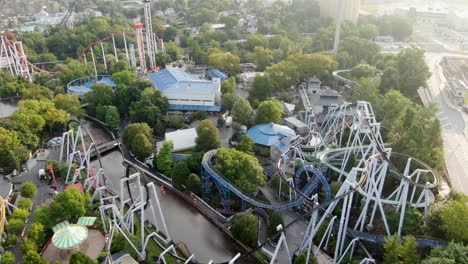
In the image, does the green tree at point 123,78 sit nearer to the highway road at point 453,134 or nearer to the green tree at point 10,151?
the green tree at point 10,151

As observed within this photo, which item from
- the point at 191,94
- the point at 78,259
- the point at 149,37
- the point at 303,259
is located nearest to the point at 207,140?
the point at 191,94

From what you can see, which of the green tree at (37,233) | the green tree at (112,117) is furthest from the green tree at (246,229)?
the green tree at (112,117)

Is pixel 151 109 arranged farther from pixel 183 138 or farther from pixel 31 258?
pixel 31 258

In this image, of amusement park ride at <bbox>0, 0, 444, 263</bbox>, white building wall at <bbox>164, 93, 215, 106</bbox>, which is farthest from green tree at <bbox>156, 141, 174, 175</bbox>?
white building wall at <bbox>164, 93, 215, 106</bbox>

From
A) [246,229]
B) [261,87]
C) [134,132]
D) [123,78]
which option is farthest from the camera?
[123,78]

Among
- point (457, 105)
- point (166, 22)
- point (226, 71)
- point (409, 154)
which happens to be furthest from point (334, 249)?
point (166, 22)
